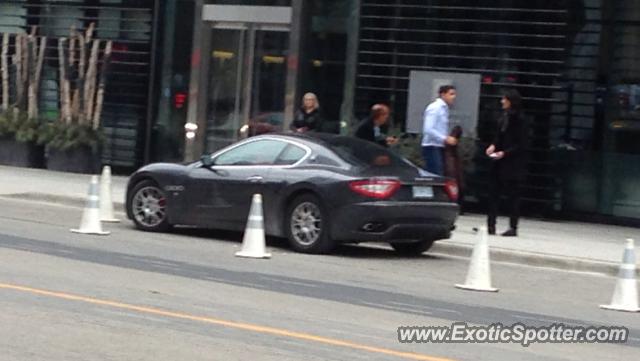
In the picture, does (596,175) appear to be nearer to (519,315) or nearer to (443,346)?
(519,315)

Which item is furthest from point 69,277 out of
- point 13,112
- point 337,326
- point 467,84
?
point 13,112

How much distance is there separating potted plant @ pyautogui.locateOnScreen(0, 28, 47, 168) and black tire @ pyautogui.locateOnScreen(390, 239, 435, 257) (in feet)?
39.0

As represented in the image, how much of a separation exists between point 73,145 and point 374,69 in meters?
6.30

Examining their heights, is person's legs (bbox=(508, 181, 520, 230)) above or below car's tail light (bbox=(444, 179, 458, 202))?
below

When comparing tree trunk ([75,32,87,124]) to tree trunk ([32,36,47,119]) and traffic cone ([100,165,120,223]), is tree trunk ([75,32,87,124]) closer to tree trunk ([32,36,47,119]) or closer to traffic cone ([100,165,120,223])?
tree trunk ([32,36,47,119])

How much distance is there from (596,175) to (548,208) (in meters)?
0.94

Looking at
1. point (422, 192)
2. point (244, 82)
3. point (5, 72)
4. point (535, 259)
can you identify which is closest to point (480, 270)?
point (422, 192)

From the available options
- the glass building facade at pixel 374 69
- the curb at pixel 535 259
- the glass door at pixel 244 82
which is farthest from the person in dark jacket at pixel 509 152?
the glass door at pixel 244 82

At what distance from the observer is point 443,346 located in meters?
10.6

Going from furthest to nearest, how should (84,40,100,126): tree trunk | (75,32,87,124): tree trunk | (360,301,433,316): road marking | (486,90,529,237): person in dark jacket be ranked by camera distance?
(75,32,87,124): tree trunk < (84,40,100,126): tree trunk < (486,90,529,237): person in dark jacket < (360,301,433,316): road marking

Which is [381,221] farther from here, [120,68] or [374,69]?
[120,68]

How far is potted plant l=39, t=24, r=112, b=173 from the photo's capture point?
27172 millimetres

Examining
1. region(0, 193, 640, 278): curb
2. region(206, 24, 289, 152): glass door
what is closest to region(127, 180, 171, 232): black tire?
region(0, 193, 640, 278): curb

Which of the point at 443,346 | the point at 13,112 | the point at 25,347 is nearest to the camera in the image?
the point at 25,347
